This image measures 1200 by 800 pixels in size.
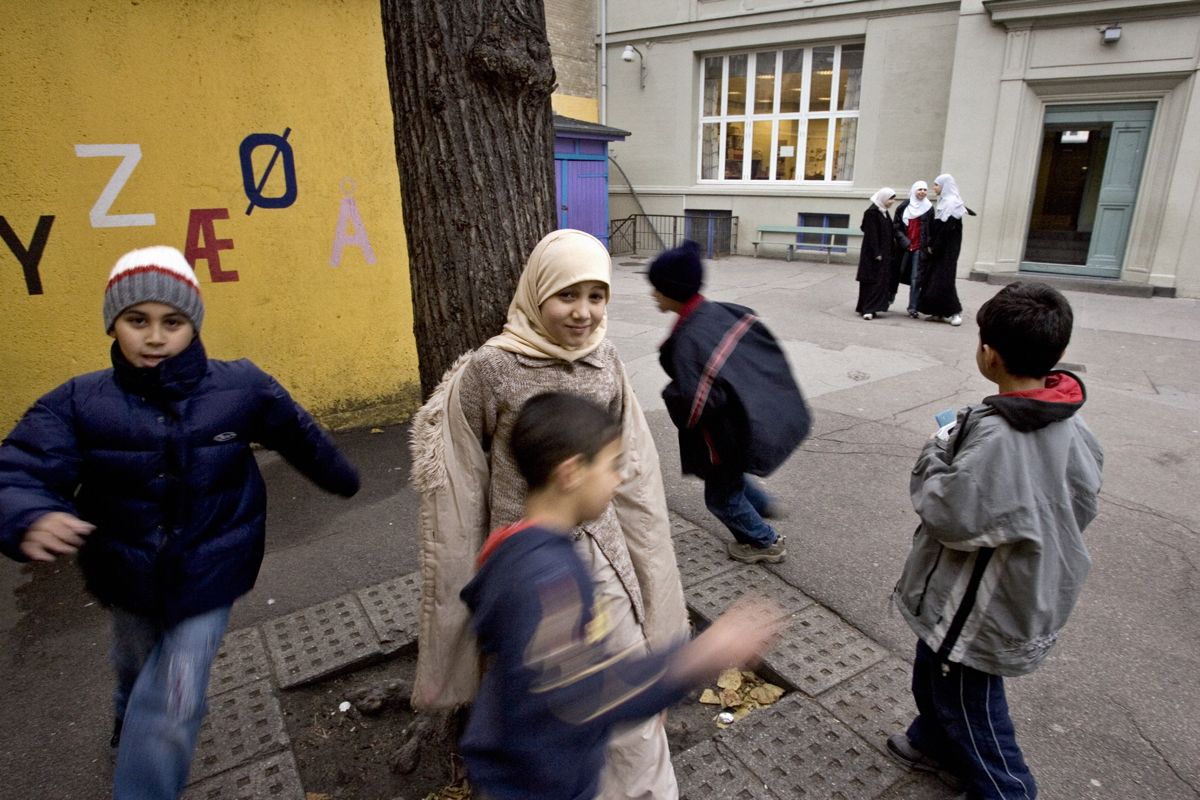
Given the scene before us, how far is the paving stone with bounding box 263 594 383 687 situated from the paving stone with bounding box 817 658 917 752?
1.74 meters

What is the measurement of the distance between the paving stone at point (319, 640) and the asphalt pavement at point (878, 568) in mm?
135

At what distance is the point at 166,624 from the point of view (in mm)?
1969

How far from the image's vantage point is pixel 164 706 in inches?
74.2

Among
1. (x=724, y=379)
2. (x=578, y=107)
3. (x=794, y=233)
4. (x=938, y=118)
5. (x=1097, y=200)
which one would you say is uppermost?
(x=578, y=107)

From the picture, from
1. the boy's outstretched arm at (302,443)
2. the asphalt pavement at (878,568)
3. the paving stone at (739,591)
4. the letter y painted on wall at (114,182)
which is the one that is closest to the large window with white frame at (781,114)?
the asphalt pavement at (878,568)

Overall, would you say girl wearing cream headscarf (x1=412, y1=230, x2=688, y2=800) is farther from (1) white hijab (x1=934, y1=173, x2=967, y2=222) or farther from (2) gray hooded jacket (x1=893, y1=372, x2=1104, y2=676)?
(1) white hijab (x1=934, y1=173, x2=967, y2=222)

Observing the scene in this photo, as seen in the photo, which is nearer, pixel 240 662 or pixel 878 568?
pixel 240 662

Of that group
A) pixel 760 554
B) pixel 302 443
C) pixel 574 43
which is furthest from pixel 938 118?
pixel 302 443

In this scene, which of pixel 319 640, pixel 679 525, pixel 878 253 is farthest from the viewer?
pixel 878 253

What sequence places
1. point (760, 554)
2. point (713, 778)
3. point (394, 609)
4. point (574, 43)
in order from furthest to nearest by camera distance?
point (574, 43), point (760, 554), point (394, 609), point (713, 778)

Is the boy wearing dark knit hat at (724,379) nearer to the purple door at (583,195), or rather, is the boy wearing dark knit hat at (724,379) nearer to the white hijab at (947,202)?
the white hijab at (947,202)

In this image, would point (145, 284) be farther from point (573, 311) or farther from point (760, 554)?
Result: point (760, 554)

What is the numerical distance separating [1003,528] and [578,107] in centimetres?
1654

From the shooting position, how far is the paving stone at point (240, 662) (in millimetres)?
2750
